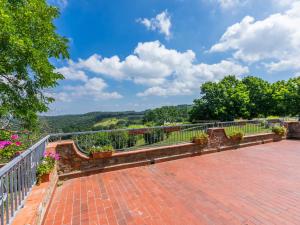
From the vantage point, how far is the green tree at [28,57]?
4.52 m

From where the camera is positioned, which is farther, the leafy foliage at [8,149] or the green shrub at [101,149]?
the green shrub at [101,149]

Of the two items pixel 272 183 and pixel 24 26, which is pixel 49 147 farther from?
pixel 272 183

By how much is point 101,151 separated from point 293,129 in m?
10.2

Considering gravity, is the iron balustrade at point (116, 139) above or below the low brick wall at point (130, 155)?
above

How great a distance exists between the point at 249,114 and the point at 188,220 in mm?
28479

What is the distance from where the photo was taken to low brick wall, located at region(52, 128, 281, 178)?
4.34 m

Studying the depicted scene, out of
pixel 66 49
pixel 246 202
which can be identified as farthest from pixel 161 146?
pixel 66 49

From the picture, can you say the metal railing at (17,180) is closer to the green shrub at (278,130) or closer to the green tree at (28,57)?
the green tree at (28,57)

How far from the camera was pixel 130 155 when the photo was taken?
5098 millimetres

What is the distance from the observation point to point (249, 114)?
88.5 feet

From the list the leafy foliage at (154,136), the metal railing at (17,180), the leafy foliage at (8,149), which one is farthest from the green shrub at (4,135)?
the leafy foliage at (154,136)

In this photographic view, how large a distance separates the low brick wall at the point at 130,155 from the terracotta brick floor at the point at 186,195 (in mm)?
260

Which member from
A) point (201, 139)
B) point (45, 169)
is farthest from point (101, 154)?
point (201, 139)

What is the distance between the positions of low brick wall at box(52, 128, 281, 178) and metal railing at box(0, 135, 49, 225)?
1.14 metres
